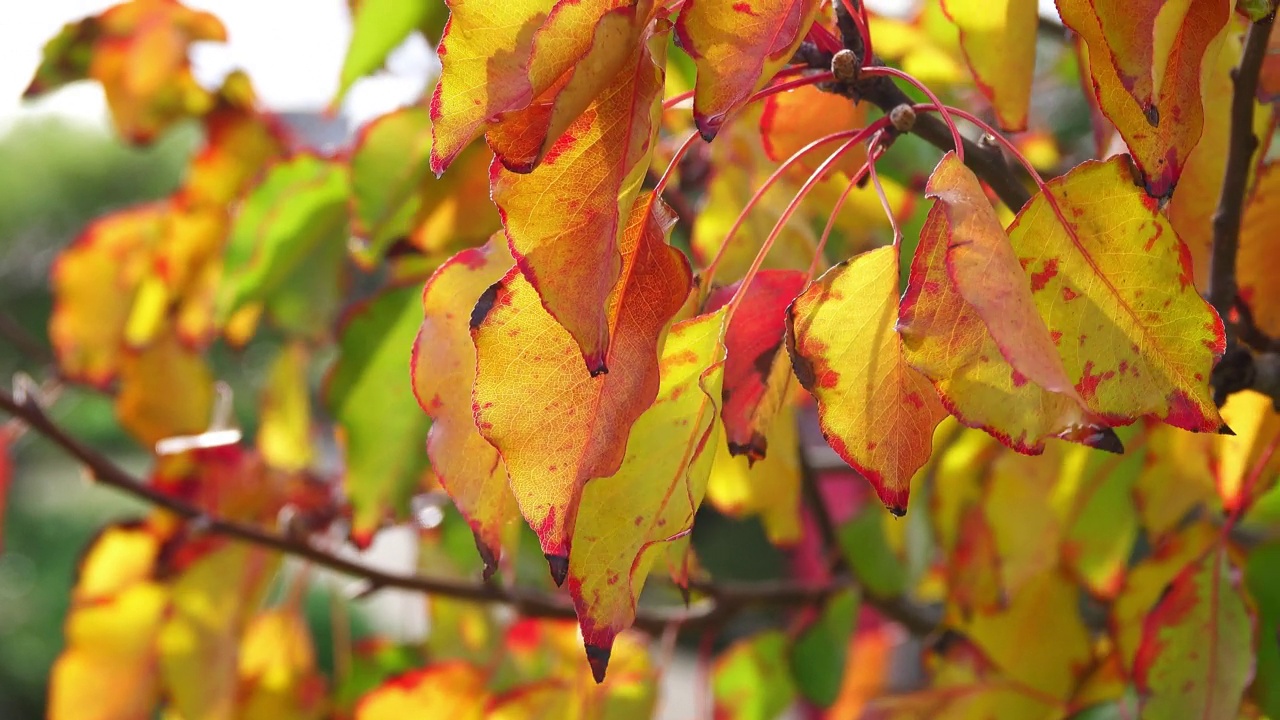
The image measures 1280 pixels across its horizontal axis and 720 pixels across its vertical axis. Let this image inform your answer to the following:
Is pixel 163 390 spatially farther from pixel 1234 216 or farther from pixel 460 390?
pixel 1234 216

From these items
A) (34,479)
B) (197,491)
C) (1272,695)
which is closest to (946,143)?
(1272,695)

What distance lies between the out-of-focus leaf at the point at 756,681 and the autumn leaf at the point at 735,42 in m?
0.60

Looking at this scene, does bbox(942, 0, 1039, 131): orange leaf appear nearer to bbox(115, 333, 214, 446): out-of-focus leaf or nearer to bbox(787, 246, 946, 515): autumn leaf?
bbox(787, 246, 946, 515): autumn leaf

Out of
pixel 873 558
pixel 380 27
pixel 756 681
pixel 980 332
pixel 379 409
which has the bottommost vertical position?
pixel 756 681

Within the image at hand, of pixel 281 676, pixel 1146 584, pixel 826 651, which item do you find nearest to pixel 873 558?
A: pixel 826 651

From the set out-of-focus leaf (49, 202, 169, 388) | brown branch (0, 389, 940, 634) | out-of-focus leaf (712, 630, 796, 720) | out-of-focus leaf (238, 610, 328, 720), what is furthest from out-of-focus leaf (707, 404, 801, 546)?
out-of-focus leaf (49, 202, 169, 388)

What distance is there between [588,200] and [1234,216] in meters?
0.22

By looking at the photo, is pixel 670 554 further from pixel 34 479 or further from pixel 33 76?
pixel 34 479

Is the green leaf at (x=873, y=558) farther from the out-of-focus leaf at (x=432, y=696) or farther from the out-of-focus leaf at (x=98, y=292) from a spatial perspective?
the out-of-focus leaf at (x=98, y=292)

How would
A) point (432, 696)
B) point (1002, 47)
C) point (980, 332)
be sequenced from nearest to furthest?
1. point (980, 332)
2. point (1002, 47)
3. point (432, 696)

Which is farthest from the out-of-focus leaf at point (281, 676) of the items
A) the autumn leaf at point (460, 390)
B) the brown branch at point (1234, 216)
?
the brown branch at point (1234, 216)

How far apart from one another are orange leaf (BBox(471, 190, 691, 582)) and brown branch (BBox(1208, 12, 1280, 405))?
0.60 ft

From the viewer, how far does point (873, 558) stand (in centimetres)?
77

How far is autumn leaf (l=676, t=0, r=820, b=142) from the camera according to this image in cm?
26
